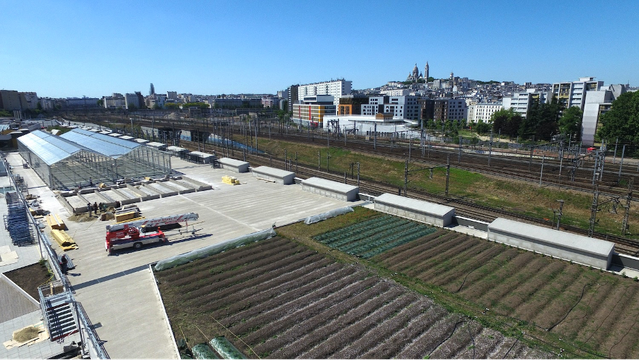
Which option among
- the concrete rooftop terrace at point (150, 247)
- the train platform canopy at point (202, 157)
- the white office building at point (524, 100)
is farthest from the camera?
the white office building at point (524, 100)

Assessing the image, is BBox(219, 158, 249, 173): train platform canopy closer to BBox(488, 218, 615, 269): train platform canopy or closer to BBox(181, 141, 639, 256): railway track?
BBox(181, 141, 639, 256): railway track

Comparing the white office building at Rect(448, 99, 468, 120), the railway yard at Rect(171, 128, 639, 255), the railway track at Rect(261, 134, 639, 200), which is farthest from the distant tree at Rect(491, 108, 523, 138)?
the white office building at Rect(448, 99, 468, 120)

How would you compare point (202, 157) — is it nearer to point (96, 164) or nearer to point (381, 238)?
point (96, 164)

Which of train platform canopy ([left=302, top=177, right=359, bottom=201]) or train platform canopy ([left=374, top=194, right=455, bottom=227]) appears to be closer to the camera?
train platform canopy ([left=374, top=194, right=455, bottom=227])

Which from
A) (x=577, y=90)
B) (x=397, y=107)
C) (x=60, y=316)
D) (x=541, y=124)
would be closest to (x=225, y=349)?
(x=60, y=316)

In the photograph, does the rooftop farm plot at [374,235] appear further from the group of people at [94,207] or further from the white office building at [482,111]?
the white office building at [482,111]

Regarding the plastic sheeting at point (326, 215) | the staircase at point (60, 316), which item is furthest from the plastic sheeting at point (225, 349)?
the plastic sheeting at point (326, 215)

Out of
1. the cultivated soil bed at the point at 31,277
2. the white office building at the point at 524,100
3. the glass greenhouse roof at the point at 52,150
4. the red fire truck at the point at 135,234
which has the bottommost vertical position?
the cultivated soil bed at the point at 31,277
